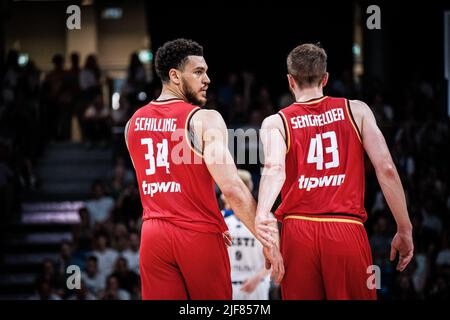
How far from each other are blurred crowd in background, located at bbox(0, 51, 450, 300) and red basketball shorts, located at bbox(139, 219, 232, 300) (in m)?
6.20

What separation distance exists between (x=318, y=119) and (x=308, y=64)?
0.38 m

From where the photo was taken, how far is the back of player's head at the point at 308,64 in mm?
6102

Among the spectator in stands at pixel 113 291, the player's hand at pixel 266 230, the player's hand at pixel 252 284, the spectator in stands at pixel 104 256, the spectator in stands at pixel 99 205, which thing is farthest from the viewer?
the spectator in stands at pixel 99 205

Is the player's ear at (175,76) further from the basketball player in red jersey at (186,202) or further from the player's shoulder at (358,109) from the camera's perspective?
the player's shoulder at (358,109)

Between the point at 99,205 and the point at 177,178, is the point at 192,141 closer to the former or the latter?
the point at 177,178

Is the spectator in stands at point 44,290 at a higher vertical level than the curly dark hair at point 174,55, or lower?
lower

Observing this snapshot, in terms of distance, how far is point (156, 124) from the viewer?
6074mm

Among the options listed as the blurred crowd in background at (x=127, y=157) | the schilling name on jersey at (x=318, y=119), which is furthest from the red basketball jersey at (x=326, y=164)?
the blurred crowd in background at (x=127, y=157)

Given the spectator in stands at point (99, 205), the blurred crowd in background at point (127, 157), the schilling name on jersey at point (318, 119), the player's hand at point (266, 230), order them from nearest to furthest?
the player's hand at point (266, 230) → the schilling name on jersey at point (318, 119) → the blurred crowd in background at point (127, 157) → the spectator in stands at point (99, 205)

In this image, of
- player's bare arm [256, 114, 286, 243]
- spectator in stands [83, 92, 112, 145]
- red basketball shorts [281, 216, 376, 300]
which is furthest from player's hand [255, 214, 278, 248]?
spectator in stands [83, 92, 112, 145]

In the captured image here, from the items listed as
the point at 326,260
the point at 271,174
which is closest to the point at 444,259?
the point at 326,260

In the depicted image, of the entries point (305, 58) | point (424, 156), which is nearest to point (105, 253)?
point (424, 156)

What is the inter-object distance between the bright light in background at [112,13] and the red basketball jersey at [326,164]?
17.7 metres
